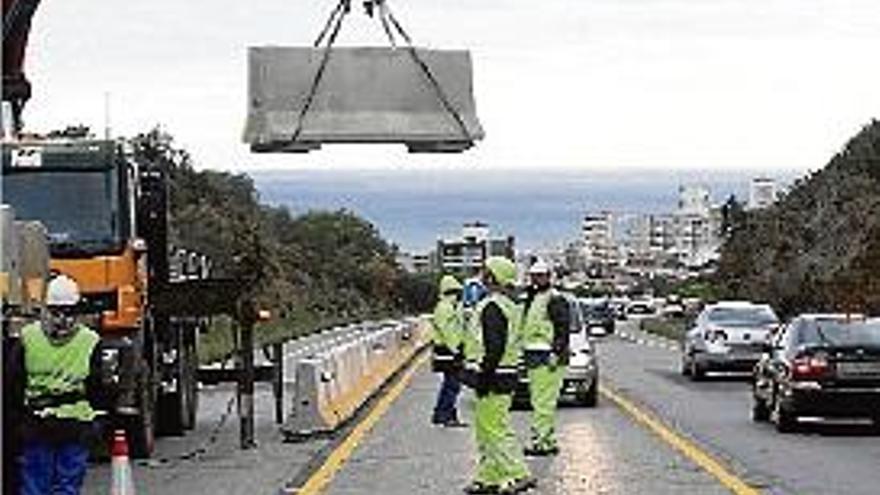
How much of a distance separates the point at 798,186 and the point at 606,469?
7290 cm

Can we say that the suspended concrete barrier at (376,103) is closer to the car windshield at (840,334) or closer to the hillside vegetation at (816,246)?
the car windshield at (840,334)

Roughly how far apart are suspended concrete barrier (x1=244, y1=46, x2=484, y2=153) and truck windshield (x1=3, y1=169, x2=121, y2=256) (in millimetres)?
5486

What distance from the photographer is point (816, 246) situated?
6706 cm

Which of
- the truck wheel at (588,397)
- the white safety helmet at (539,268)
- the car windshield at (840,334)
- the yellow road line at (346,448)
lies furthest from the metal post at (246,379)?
the truck wheel at (588,397)

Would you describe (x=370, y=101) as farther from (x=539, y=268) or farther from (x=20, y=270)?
(x=539, y=268)

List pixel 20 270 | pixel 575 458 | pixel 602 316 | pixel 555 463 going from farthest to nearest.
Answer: pixel 602 316
pixel 575 458
pixel 555 463
pixel 20 270

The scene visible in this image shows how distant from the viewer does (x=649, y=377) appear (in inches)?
1683

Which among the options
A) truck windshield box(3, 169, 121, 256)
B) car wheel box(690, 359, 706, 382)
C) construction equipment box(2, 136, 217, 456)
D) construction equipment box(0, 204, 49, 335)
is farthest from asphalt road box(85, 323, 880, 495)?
car wheel box(690, 359, 706, 382)

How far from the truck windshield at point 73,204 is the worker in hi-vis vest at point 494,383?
5.16m

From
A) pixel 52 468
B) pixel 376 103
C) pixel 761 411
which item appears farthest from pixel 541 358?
pixel 52 468

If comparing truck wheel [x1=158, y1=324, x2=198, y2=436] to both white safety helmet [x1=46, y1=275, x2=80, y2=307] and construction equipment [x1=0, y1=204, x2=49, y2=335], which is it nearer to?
white safety helmet [x1=46, y1=275, x2=80, y2=307]

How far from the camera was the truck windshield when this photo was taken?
73.1 ft

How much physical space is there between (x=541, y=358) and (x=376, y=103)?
6.09 m

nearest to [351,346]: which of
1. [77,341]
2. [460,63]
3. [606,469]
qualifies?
[606,469]
